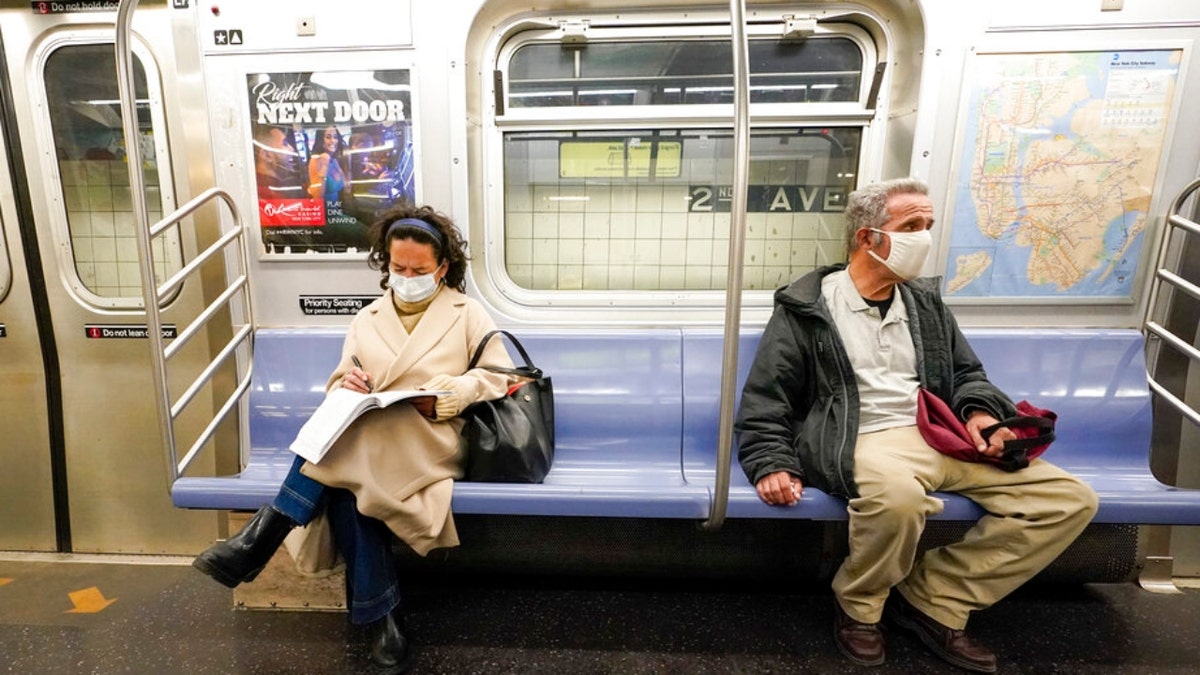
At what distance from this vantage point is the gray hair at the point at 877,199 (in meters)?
1.91

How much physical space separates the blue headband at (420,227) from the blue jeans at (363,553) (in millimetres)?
898

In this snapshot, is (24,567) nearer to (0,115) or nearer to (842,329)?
(0,115)

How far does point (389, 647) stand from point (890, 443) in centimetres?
182

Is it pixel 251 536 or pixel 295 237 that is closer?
pixel 251 536

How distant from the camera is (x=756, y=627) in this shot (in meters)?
2.08

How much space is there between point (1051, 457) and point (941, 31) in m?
1.75

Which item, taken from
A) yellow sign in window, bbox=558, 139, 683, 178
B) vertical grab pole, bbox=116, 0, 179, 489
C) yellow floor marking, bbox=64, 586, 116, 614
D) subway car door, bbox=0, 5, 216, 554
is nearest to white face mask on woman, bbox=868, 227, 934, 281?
yellow sign in window, bbox=558, 139, 683, 178

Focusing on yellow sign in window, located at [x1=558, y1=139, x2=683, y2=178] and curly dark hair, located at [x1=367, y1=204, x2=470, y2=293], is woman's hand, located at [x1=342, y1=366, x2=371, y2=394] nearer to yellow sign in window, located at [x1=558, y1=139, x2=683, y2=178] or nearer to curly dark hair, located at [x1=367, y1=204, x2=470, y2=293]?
curly dark hair, located at [x1=367, y1=204, x2=470, y2=293]

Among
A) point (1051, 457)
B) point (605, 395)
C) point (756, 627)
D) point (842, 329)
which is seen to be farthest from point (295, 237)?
point (1051, 457)

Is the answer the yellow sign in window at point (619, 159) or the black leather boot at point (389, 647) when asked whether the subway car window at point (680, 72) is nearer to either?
the yellow sign in window at point (619, 159)

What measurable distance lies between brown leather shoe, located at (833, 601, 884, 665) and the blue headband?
1946 mm

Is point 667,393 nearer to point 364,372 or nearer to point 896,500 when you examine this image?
point 896,500

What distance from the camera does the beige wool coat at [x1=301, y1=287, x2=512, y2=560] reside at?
1.68 meters

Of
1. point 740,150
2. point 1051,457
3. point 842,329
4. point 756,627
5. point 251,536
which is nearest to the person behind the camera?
point 740,150
